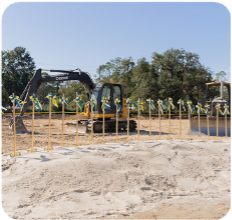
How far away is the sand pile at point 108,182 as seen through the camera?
10.3 ft

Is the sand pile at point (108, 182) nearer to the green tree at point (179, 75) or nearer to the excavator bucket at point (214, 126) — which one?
the excavator bucket at point (214, 126)

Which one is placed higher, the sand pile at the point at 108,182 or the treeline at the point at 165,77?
the treeline at the point at 165,77

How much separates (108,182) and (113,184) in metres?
0.09

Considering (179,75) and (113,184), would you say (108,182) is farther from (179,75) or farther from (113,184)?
(179,75)

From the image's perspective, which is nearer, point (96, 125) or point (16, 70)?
point (16, 70)

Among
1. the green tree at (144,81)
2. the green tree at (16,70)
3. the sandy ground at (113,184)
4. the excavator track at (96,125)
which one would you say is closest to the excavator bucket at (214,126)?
the excavator track at (96,125)

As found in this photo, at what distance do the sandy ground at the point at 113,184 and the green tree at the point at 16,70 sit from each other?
19.2 inches

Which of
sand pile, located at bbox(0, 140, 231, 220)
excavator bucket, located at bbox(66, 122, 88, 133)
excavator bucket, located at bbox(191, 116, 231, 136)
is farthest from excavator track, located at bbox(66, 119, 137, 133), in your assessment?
sand pile, located at bbox(0, 140, 231, 220)

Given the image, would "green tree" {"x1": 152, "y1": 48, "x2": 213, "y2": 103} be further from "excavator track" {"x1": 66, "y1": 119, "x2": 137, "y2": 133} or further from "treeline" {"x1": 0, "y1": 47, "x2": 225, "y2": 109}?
"excavator track" {"x1": 66, "y1": 119, "x2": 137, "y2": 133}

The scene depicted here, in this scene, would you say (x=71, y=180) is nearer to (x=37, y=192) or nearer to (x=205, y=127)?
(x=37, y=192)

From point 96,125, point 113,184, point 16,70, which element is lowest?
point 113,184

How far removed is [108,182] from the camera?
3.93 meters

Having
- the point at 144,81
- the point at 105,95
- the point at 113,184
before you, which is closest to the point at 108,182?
the point at 113,184

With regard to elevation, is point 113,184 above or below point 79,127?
below
